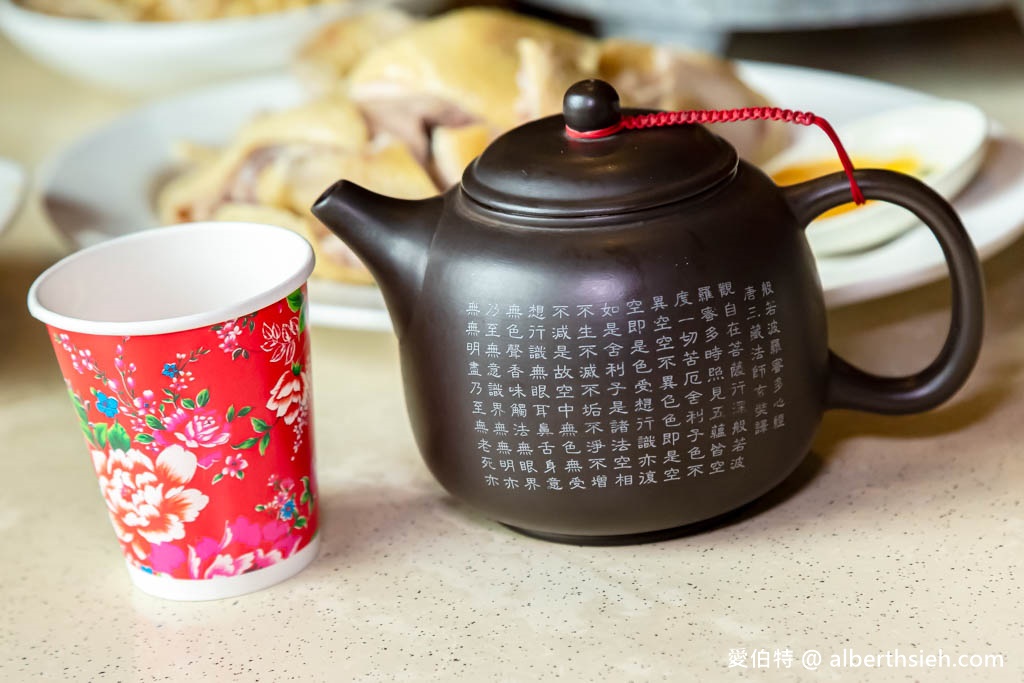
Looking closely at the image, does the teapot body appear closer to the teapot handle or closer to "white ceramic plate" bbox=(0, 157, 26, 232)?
the teapot handle

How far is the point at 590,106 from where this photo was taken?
1.91 feet

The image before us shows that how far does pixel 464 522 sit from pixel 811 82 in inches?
26.0

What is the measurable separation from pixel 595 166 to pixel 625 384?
107 mm

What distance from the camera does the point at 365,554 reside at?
2.18 feet

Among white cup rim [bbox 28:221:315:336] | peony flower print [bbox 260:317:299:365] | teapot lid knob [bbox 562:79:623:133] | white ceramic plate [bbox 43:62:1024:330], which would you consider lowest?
white ceramic plate [bbox 43:62:1024:330]

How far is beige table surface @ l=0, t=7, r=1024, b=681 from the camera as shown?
561 millimetres

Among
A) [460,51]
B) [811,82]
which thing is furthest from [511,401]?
[811,82]

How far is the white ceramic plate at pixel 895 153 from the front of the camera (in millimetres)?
802

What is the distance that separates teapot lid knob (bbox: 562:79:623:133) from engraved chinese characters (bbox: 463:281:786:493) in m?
0.10

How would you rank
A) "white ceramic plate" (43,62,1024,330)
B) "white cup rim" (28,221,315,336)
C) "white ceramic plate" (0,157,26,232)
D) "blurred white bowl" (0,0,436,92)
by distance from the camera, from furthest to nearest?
"blurred white bowl" (0,0,436,92), "white ceramic plate" (0,157,26,232), "white ceramic plate" (43,62,1024,330), "white cup rim" (28,221,315,336)

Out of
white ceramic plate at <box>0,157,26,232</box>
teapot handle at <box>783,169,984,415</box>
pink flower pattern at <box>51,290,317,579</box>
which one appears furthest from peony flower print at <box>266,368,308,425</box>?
white ceramic plate at <box>0,157,26,232</box>

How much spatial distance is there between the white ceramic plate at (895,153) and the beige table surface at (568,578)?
0.27 ft

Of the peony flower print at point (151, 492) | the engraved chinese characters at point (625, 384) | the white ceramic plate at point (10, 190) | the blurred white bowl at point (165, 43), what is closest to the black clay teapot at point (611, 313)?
the engraved chinese characters at point (625, 384)

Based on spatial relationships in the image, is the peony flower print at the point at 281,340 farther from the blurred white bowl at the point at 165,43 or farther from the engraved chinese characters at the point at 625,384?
the blurred white bowl at the point at 165,43
